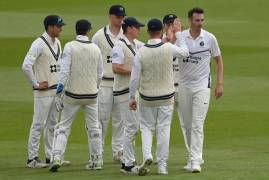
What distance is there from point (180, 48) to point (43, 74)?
2.30m

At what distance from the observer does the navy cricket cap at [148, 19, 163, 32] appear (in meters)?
11.6

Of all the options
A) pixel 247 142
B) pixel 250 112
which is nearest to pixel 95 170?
pixel 247 142

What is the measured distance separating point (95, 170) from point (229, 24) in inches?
777

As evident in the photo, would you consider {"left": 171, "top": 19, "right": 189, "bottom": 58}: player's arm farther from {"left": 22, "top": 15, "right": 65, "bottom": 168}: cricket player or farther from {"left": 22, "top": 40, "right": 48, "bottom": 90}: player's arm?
{"left": 22, "top": 40, "right": 48, "bottom": 90}: player's arm

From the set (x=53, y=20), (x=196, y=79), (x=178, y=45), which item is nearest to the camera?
(x=178, y=45)

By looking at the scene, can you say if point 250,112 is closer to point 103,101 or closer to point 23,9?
point 103,101

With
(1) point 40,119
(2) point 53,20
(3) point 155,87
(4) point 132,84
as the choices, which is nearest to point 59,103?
(1) point 40,119

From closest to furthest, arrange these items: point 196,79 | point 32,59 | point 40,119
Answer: point 196,79 < point 32,59 < point 40,119

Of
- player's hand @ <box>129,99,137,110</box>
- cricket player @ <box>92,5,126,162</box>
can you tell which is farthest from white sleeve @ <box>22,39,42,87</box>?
player's hand @ <box>129,99,137,110</box>

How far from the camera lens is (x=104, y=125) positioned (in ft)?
44.6

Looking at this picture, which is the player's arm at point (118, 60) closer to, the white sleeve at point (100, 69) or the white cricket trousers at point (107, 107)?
the white sleeve at point (100, 69)

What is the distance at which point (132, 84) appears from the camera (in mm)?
11758

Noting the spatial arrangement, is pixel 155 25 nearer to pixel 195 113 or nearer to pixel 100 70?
pixel 100 70

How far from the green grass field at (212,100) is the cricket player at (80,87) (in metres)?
0.38
